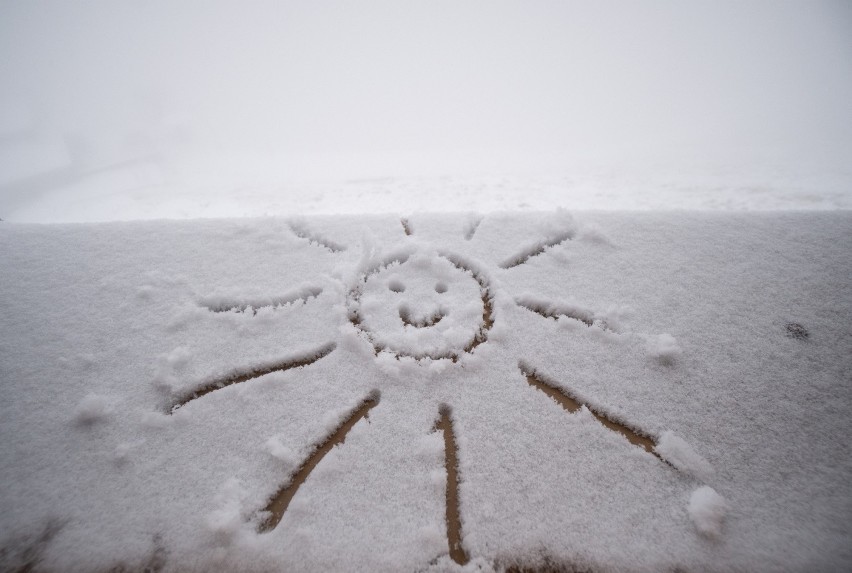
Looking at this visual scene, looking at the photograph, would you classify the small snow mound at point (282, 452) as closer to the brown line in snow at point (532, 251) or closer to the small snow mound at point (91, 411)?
the small snow mound at point (91, 411)

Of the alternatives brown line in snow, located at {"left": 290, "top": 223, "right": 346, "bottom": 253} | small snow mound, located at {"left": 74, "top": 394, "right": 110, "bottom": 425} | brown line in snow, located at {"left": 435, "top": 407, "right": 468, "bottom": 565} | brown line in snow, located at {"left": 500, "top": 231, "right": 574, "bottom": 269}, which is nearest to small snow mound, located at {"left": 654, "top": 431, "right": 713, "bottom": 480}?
brown line in snow, located at {"left": 435, "top": 407, "right": 468, "bottom": 565}

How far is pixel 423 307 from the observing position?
85 centimetres

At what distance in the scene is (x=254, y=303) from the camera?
882 millimetres

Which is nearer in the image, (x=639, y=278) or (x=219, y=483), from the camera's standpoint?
(x=219, y=483)

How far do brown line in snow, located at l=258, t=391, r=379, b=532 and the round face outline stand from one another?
140 mm

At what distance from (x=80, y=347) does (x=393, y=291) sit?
2.36 feet

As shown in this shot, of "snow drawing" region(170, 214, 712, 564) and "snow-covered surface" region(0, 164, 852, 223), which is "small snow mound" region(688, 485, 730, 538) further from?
"snow-covered surface" region(0, 164, 852, 223)

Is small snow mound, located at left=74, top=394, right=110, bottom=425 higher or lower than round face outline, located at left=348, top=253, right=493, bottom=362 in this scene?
lower

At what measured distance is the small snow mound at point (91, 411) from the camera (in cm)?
65

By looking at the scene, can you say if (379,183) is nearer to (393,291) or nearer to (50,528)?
(393,291)

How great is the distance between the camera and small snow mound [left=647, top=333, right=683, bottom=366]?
2.34 ft

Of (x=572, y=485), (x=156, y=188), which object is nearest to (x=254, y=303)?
(x=572, y=485)

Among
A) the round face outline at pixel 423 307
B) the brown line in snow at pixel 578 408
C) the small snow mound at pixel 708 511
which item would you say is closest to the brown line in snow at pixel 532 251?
the round face outline at pixel 423 307

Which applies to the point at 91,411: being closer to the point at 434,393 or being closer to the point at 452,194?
the point at 434,393
